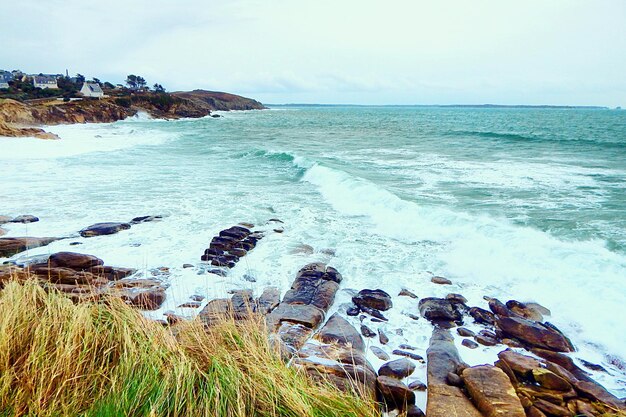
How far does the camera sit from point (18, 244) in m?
9.15

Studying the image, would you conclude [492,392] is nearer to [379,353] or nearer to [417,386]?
[417,386]

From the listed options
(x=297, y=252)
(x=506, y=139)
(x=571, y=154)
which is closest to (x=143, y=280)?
(x=297, y=252)

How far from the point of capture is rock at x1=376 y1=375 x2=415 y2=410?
4.14 meters

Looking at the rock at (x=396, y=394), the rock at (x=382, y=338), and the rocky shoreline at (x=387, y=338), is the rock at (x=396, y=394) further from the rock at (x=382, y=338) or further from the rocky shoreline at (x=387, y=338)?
the rock at (x=382, y=338)

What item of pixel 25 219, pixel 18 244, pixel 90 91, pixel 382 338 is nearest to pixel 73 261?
pixel 18 244

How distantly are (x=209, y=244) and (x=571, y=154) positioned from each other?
28510 mm

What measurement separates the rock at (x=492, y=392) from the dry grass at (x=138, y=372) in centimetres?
132

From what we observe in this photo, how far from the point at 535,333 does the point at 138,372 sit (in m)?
5.51

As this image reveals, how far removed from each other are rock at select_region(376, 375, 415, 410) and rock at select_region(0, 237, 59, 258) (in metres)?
8.69

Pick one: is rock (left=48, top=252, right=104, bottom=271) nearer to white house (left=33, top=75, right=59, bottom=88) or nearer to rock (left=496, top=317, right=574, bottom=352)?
rock (left=496, top=317, right=574, bottom=352)

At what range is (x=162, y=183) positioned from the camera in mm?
17516

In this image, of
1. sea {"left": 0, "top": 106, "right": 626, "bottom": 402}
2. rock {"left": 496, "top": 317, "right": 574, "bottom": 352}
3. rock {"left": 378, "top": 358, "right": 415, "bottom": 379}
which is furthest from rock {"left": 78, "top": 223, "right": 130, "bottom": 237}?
rock {"left": 496, "top": 317, "right": 574, "bottom": 352}

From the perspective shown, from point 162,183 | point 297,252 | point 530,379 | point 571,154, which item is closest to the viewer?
point 530,379

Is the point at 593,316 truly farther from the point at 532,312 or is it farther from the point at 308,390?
the point at 308,390
